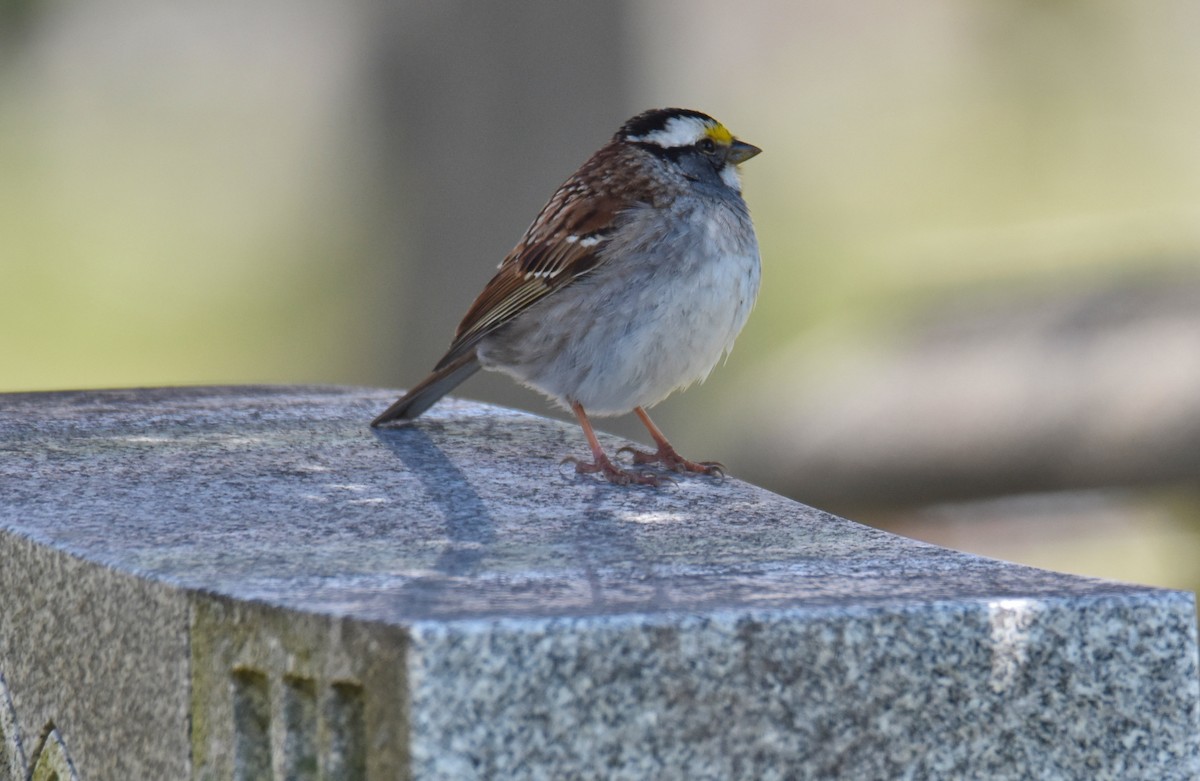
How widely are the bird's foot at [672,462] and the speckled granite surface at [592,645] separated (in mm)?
945

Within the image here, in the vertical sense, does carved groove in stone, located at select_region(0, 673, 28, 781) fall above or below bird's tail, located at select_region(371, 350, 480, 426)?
below

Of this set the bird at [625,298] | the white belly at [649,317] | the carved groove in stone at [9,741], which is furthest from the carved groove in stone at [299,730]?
the white belly at [649,317]

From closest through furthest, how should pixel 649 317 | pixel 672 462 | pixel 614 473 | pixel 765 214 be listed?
pixel 614 473, pixel 672 462, pixel 649 317, pixel 765 214

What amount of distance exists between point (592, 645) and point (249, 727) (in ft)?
1.74

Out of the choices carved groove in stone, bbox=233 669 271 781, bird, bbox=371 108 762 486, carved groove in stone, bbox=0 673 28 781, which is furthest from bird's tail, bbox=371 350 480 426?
carved groove in stone, bbox=233 669 271 781

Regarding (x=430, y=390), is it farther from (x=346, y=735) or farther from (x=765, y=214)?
(x=765, y=214)

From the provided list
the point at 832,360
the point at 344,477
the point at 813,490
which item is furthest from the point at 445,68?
the point at 344,477

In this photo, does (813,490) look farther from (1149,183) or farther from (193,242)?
(193,242)

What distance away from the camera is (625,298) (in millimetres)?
4238

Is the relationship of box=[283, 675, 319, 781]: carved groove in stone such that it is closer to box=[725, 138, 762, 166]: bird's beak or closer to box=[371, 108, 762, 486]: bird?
box=[371, 108, 762, 486]: bird

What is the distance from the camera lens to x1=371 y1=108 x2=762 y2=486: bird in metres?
4.21

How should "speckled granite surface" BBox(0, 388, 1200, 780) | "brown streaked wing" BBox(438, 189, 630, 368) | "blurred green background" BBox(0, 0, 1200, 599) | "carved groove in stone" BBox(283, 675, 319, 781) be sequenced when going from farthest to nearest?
"blurred green background" BBox(0, 0, 1200, 599)
"brown streaked wing" BBox(438, 189, 630, 368)
"carved groove in stone" BBox(283, 675, 319, 781)
"speckled granite surface" BBox(0, 388, 1200, 780)

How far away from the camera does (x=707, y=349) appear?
4258mm

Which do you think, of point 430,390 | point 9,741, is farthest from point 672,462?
point 9,741
